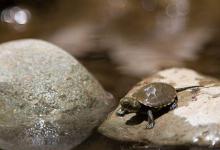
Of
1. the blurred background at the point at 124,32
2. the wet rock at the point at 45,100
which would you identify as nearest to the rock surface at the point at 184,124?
the wet rock at the point at 45,100

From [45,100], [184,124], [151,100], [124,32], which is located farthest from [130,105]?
[124,32]

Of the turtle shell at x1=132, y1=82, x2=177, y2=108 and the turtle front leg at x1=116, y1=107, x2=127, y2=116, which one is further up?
the turtle shell at x1=132, y1=82, x2=177, y2=108

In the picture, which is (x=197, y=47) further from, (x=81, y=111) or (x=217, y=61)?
(x=81, y=111)

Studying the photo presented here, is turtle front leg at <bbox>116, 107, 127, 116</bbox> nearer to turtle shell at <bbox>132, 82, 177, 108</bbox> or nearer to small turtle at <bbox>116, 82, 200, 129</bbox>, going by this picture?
small turtle at <bbox>116, 82, 200, 129</bbox>

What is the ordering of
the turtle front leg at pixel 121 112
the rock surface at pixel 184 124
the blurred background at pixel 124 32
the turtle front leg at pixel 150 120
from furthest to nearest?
the blurred background at pixel 124 32
the turtle front leg at pixel 121 112
the turtle front leg at pixel 150 120
the rock surface at pixel 184 124

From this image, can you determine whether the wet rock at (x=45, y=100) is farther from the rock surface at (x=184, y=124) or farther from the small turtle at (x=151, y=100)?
the small turtle at (x=151, y=100)

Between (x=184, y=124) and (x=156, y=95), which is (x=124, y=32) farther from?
(x=184, y=124)

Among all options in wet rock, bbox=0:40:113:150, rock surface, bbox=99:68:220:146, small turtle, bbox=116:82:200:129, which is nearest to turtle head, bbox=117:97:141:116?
small turtle, bbox=116:82:200:129
